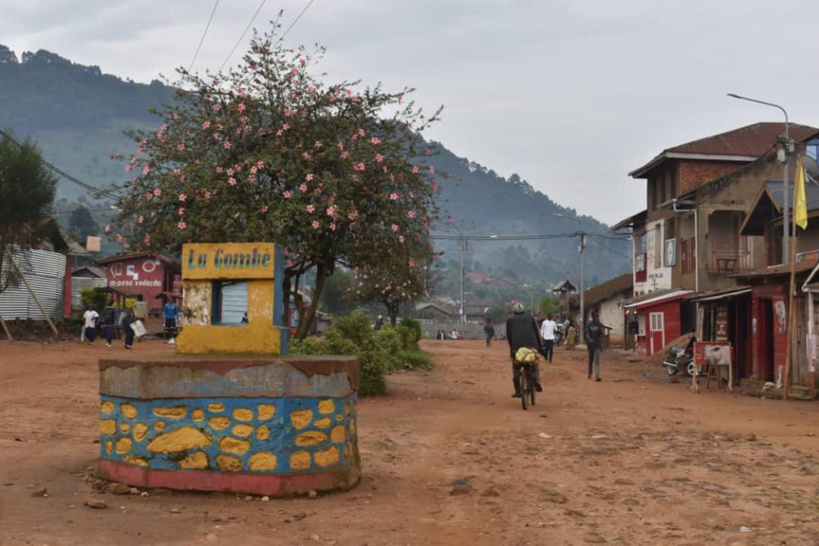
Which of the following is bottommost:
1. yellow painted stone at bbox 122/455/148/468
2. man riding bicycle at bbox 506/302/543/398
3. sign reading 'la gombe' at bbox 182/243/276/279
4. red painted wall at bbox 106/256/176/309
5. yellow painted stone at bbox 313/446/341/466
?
yellow painted stone at bbox 122/455/148/468

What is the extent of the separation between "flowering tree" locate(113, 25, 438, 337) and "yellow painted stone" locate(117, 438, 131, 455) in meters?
8.39

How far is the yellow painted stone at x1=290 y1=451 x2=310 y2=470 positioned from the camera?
27.1ft

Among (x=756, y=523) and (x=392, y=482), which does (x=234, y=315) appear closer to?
(x=392, y=482)

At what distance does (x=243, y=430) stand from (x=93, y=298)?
37.3 m

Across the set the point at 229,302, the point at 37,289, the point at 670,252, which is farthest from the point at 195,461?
the point at 670,252

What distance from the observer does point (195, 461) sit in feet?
27.0

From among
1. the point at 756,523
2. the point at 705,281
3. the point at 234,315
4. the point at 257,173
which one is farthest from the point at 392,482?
the point at 705,281

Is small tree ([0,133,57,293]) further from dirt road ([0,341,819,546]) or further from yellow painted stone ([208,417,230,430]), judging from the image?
yellow painted stone ([208,417,230,430])

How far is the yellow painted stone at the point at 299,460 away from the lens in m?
8.27

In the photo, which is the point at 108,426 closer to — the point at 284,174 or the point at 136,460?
the point at 136,460

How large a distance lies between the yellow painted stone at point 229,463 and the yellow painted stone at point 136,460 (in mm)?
653

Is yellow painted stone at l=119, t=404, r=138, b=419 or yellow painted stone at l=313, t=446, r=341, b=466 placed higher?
yellow painted stone at l=119, t=404, r=138, b=419

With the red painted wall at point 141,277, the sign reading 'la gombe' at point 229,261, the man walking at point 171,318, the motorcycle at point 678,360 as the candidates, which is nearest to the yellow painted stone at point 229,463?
the sign reading 'la gombe' at point 229,261

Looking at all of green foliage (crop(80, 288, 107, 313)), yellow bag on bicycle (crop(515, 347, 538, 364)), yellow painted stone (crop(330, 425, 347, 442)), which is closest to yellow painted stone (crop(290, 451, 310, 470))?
yellow painted stone (crop(330, 425, 347, 442))
